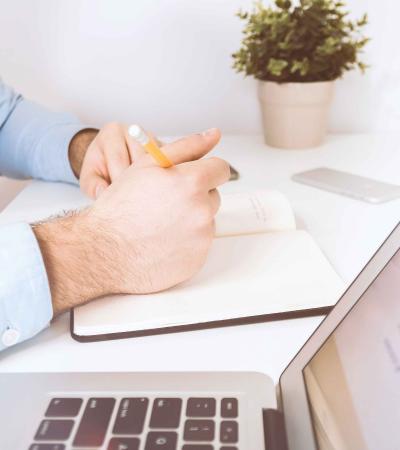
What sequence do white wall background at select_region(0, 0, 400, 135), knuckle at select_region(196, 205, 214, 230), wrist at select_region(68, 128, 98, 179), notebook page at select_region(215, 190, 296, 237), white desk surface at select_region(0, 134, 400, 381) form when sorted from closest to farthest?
1. white desk surface at select_region(0, 134, 400, 381)
2. knuckle at select_region(196, 205, 214, 230)
3. notebook page at select_region(215, 190, 296, 237)
4. wrist at select_region(68, 128, 98, 179)
5. white wall background at select_region(0, 0, 400, 135)

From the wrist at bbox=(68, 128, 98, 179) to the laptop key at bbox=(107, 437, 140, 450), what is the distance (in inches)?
22.9

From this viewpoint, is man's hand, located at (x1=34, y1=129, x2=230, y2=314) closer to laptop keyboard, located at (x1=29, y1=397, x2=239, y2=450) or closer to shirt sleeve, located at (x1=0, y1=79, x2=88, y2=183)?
laptop keyboard, located at (x1=29, y1=397, x2=239, y2=450)

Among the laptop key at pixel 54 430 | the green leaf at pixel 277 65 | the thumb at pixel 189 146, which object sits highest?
the thumb at pixel 189 146

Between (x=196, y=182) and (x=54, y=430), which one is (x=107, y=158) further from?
(x=54, y=430)

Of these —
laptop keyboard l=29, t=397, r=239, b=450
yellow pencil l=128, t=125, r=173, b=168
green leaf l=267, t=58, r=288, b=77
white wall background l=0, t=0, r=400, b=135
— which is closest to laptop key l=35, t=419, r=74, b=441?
laptop keyboard l=29, t=397, r=239, b=450

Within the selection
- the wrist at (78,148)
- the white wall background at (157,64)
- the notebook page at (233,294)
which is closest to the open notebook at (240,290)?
the notebook page at (233,294)

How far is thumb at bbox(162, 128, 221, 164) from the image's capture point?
1.81 ft

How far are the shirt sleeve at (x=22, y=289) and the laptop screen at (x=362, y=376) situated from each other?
23 centimetres

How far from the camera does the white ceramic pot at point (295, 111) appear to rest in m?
0.95

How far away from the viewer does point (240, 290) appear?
487 mm

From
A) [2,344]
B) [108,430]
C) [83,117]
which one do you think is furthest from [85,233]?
[83,117]

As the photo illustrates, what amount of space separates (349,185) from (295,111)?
250mm

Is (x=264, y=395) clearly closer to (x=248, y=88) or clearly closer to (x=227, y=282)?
(x=227, y=282)

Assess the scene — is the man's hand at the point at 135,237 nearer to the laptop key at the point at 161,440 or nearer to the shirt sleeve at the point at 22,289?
the shirt sleeve at the point at 22,289
